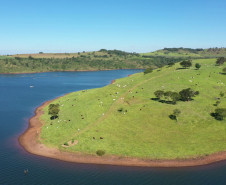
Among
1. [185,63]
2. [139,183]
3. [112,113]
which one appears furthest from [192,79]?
[139,183]

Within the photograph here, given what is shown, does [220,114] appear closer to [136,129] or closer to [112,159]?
[136,129]

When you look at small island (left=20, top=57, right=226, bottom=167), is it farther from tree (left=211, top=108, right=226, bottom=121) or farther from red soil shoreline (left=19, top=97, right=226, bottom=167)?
tree (left=211, top=108, right=226, bottom=121)

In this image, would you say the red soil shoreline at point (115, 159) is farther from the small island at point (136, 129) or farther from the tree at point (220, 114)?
the tree at point (220, 114)

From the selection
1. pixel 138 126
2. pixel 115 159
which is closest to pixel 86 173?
pixel 115 159

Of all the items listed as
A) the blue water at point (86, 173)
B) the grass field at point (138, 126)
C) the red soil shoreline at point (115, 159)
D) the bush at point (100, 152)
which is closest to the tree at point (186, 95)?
the grass field at point (138, 126)

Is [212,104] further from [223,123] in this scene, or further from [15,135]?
[15,135]

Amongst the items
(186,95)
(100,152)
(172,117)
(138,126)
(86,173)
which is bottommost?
(86,173)

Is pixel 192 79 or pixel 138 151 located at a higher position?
pixel 192 79
